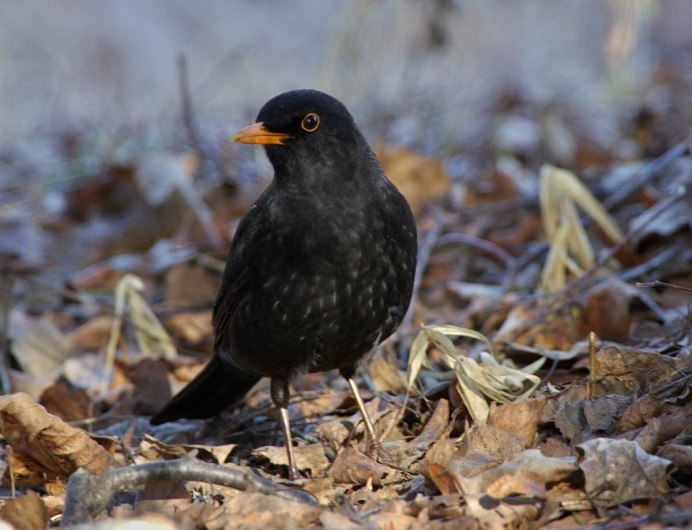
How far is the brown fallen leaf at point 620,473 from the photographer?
2.70 metres

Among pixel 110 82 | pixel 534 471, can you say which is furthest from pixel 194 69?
pixel 534 471

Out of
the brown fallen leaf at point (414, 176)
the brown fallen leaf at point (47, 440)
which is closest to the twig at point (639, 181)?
the brown fallen leaf at point (414, 176)

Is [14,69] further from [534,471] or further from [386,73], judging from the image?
[534,471]

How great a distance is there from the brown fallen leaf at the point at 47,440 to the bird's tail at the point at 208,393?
0.78 metres

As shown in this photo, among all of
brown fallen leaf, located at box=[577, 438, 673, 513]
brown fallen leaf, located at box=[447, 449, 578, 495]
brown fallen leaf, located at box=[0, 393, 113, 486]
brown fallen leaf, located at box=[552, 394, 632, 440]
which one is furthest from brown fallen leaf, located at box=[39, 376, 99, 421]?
brown fallen leaf, located at box=[577, 438, 673, 513]

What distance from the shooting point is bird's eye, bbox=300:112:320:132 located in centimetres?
373

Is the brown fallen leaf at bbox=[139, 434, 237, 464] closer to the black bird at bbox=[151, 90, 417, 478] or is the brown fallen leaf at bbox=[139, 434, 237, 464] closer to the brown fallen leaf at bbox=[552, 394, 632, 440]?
the black bird at bbox=[151, 90, 417, 478]

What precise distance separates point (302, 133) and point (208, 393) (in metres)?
1.34

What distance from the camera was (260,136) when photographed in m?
3.71

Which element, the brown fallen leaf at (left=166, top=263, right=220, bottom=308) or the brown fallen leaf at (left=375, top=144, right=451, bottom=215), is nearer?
the brown fallen leaf at (left=166, top=263, right=220, bottom=308)

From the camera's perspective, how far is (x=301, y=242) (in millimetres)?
3555

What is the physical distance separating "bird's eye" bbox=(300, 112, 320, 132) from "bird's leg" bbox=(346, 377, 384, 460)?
3.60ft

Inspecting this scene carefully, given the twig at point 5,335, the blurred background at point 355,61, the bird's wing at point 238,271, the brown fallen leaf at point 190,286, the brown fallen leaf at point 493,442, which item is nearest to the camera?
the brown fallen leaf at point 493,442

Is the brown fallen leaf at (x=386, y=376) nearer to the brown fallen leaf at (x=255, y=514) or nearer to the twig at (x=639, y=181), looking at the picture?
the brown fallen leaf at (x=255, y=514)
